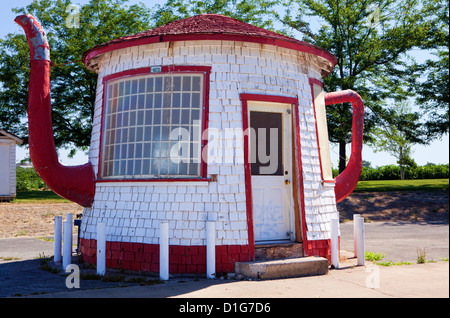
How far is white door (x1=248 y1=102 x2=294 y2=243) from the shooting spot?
8.33 meters

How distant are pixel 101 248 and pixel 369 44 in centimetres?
2198

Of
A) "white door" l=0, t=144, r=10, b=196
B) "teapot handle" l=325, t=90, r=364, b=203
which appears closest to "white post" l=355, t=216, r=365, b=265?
"teapot handle" l=325, t=90, r=364, b=203

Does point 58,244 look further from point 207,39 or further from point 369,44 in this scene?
point 369,44

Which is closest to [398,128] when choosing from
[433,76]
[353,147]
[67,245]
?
[433,76]

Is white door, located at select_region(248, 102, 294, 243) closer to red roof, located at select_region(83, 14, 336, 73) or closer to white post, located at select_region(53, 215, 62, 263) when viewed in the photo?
red roof, located at select_region(83, 14, 336, 73)

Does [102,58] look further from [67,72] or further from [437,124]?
[437,124]

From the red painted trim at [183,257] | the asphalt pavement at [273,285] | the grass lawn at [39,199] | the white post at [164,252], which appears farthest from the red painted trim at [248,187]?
the grass lawn at [39,199]

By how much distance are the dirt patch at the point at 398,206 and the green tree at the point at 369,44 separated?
3.35 m

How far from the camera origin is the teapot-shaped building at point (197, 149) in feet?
25.6

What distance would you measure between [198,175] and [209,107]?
46.5 inches

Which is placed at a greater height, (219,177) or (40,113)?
(40,113)

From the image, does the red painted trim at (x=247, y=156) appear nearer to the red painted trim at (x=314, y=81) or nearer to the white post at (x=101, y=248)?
the red painted trim at (x=314, y=81)

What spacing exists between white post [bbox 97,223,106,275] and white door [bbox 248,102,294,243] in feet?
8.52

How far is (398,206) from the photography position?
2136 centimetres
